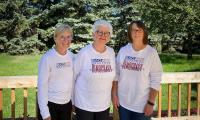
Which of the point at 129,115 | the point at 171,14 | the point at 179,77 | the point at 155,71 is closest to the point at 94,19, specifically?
the point at 171,14

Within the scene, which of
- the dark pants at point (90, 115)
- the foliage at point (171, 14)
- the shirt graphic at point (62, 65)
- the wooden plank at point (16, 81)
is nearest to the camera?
the shirt graphic at point (62, 65)

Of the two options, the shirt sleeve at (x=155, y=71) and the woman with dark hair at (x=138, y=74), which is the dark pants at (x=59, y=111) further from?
the shirt sleeve at (x=155, y=71)

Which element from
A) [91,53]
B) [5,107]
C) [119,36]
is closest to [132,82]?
[91,53]

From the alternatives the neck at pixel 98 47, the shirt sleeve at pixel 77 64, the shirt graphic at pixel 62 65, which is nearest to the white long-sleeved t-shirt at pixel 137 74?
the neck at pixel 98 47

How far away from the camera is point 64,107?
3.87 meters

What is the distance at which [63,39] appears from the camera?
12.2ft

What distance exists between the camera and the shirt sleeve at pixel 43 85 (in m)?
3.62

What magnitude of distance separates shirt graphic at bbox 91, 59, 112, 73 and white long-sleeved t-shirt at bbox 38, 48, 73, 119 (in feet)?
0.89

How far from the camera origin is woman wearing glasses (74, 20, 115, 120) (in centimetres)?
373

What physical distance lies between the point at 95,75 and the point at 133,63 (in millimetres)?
419

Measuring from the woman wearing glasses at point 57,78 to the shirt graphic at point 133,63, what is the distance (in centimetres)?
59

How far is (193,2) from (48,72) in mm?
14180

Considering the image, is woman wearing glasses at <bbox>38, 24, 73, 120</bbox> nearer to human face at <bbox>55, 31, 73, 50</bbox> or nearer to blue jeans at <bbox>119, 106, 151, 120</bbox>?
human face at <bbox>55, 31, 73, 50</bbox>

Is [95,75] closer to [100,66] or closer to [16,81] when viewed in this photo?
[100,66]
